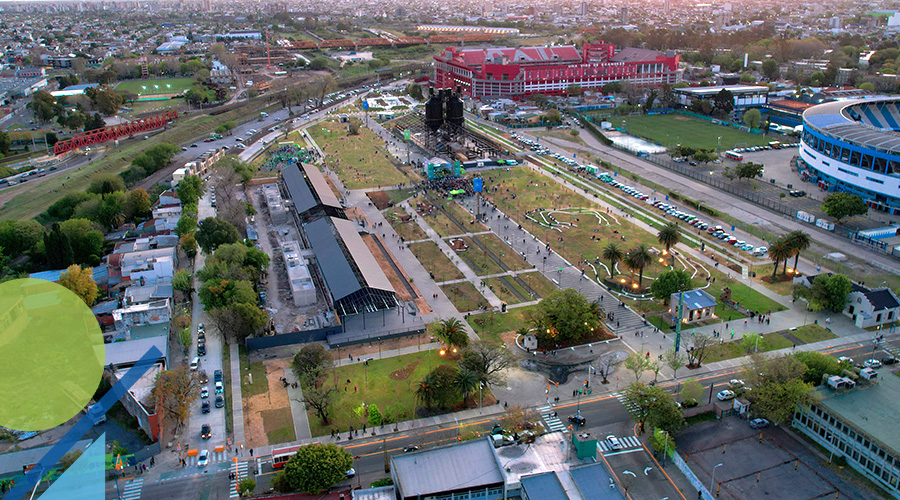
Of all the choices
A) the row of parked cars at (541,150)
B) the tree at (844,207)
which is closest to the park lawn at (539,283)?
the tree at (844,207)

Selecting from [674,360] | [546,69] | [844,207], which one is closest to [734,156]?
[844,207]

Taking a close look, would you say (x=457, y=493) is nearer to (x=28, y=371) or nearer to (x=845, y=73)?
(x=28, y=371)

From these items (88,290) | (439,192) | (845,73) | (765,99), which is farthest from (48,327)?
(845,73)

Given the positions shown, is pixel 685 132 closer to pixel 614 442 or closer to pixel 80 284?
pixel 614 442

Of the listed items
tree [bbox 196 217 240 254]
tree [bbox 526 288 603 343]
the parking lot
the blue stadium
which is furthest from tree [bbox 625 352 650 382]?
the blue stadium

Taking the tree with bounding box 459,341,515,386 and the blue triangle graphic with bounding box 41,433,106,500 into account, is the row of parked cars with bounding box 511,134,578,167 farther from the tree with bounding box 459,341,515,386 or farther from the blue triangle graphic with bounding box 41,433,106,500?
the blue triangle graphic with bounding box 41,433,106,500

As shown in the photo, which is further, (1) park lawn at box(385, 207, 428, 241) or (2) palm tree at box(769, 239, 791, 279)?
(1) park lawn at box(385, 207, 428, 241)
